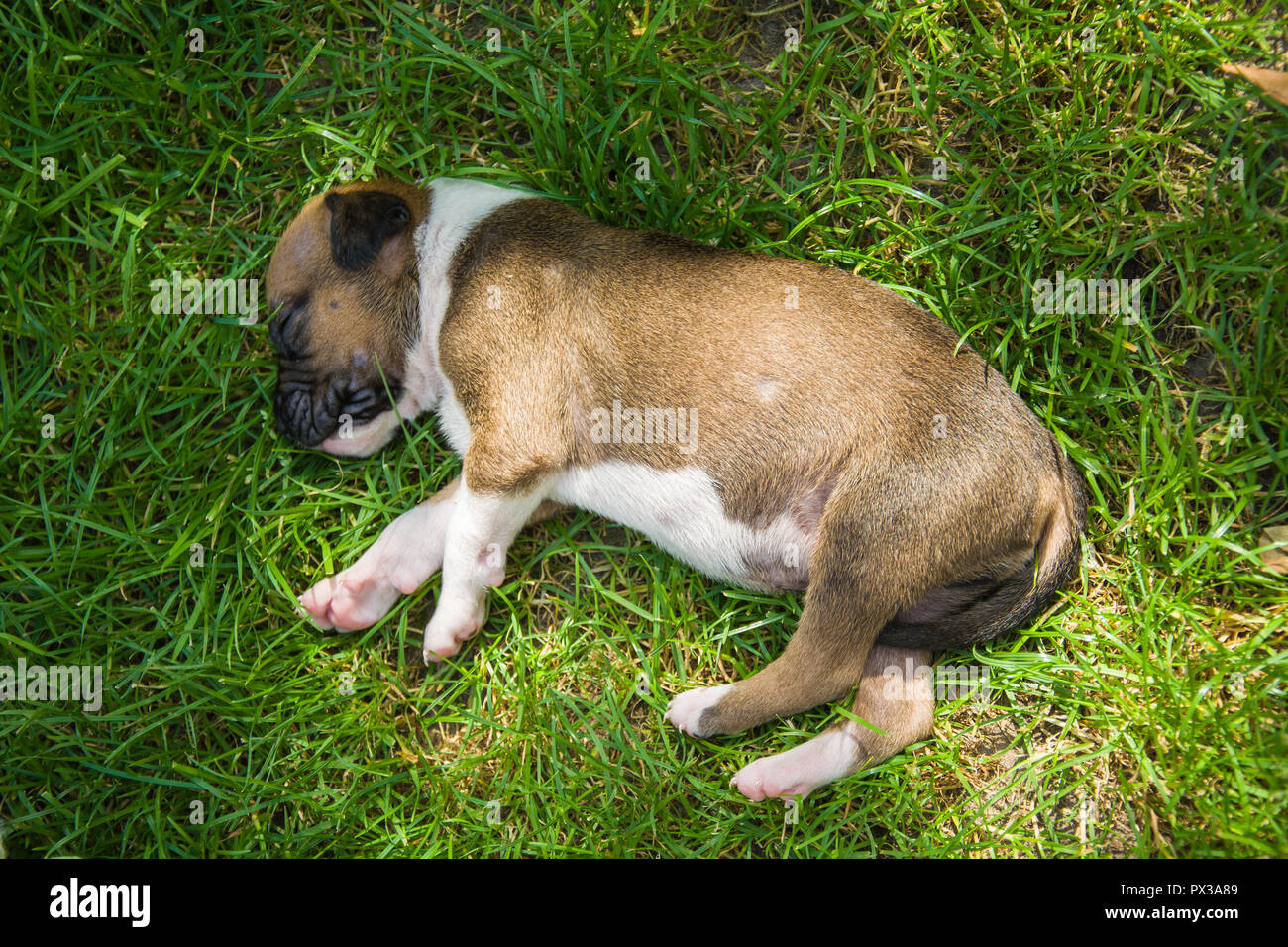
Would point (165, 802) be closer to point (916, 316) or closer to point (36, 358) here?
point (36, 358)

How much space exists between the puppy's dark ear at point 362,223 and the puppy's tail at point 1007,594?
8.59 ft

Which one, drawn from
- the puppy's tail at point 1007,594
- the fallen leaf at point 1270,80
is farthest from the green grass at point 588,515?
the puppy's tail at point 1007,594

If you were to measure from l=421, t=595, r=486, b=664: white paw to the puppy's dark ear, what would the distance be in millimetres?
1500

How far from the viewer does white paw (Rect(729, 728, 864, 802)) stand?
147 inches

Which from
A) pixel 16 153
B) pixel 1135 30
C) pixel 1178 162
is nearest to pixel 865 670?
pixel 1178 162

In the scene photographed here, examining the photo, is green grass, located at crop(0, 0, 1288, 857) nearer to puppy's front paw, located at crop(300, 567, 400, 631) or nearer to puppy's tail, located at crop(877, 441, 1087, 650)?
puppy's front paw, located at crop(300, 567, 400, 631)

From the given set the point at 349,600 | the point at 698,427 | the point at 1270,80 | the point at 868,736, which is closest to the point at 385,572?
the point at 349,600

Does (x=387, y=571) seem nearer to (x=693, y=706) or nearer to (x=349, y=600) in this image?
(x=349, y=600)

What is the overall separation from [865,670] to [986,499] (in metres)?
0.93

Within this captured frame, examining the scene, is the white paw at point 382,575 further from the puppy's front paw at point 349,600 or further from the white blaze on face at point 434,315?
the white blaze on face at point 434,315

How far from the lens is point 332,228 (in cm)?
369

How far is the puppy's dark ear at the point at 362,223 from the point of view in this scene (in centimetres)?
367

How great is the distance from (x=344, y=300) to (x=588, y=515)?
1406 mm

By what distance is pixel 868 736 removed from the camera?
3730mm
